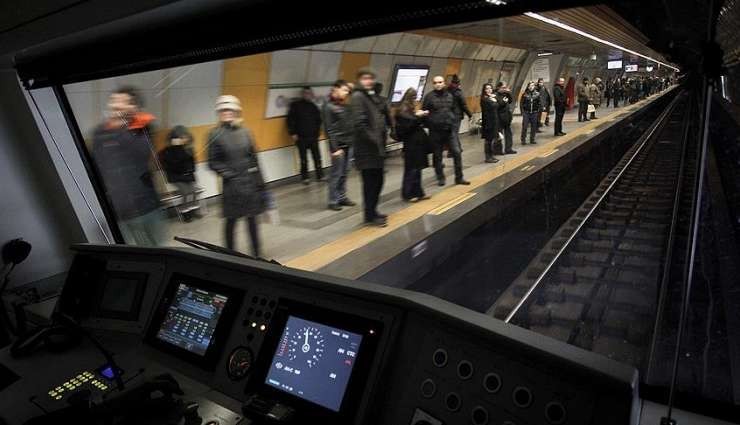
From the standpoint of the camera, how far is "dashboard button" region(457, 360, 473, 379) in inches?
45.8

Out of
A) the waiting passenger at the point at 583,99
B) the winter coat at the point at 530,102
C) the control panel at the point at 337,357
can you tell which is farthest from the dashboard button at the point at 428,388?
the winter coat at the point at 530,102

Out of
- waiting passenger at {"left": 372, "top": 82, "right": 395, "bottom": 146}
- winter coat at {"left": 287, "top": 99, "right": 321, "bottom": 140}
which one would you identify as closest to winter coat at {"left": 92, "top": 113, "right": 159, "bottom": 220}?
waiting passenger at {"left": 372, "top": 82, "right": 395, "bottom": 146}

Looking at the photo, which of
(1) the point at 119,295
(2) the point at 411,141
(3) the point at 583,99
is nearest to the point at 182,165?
(1) the point at 119,295

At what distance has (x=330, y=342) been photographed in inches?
55.4

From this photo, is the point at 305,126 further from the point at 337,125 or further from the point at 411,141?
the point at 411,141

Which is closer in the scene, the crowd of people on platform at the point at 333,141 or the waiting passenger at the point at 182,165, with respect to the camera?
the crowd of people on platform at the point at 333,141

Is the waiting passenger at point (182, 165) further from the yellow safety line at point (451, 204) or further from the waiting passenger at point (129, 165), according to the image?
the yellow safety line at point (451, 204)

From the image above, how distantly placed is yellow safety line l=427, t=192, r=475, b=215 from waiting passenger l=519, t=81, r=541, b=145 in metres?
1.52

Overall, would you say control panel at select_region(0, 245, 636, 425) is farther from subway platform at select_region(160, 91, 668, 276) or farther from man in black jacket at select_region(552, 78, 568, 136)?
man in black jacket at select_region(552, 78, 568, 136)

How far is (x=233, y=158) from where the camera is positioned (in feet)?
11.9

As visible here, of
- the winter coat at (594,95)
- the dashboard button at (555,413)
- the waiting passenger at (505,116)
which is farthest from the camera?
the winter coat at (594,95)

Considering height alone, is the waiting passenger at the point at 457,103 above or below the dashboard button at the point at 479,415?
above

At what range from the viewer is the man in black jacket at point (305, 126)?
20.7 feet

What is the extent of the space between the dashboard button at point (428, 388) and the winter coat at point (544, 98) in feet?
19.1
